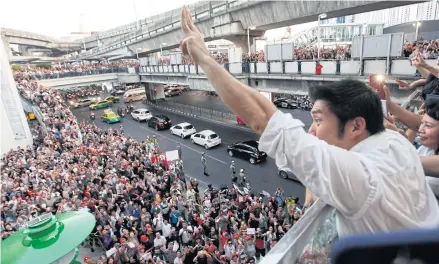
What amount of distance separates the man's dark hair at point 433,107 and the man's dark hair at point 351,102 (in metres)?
1.21

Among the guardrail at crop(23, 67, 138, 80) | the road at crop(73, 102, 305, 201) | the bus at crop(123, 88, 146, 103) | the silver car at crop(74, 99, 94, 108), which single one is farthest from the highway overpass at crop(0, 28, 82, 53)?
the road at crop(73, 102, 305, 201)

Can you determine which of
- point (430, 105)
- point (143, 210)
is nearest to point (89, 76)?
point (143, 210)

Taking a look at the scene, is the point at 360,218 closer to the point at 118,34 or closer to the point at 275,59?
the point at 275,59

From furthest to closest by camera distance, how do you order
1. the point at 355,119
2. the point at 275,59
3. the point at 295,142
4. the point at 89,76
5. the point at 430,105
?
1. the point at 89,76
2. the point at 275,59
3. the point at 430,105
4. the point at 355,119
5. the point at 295,142

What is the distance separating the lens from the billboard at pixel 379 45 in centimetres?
1187

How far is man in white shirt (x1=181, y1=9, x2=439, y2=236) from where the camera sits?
3.69 feet

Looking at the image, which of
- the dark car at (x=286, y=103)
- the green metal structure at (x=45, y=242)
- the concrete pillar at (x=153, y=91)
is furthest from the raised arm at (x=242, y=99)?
the concrete pillar at (x=153, y=91)

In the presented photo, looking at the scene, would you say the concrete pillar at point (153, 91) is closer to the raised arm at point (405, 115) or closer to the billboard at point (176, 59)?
the billboard at point (176, 59)

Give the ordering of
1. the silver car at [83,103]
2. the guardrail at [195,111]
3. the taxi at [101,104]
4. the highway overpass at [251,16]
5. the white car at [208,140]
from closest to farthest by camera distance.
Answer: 1. the highway overpass at [251,16]
2. the white car at [208,140]
3. the guardrail at [195,111]
4. the taxi at [101,104]
5. the silver car at [83,103]

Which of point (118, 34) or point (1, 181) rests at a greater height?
point (118, 34)

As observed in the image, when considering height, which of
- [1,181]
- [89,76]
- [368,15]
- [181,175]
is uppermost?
[368,15]

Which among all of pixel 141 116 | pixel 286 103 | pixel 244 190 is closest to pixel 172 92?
pixel 141 116

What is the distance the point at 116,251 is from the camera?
779 centimetres

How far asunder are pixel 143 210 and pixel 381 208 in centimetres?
927
